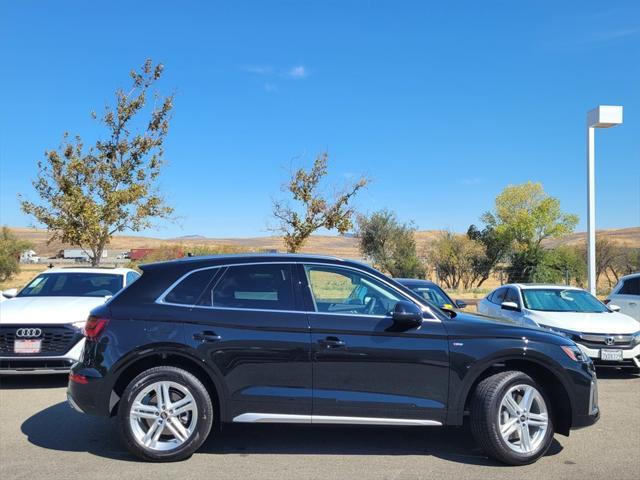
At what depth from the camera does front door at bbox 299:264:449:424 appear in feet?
16.1

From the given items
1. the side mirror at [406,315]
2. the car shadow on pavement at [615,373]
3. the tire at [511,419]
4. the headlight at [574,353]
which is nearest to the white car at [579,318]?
the car shadow on pavement at [615,373]

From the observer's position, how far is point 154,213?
1717cm

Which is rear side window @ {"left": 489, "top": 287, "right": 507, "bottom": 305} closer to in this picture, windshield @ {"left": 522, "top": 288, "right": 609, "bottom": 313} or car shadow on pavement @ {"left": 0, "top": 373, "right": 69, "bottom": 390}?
windshield @ {"left": 522, "top": 288, "right": 609, "bottom": 313}

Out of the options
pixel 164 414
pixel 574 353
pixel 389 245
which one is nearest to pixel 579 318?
pixel 574 353

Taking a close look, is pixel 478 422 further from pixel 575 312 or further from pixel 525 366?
pixel 575 312

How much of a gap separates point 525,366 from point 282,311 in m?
2.28

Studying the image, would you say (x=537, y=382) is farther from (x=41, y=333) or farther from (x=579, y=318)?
(x=41, y=333)

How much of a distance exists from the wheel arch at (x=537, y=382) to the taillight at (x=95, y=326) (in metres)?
3.14

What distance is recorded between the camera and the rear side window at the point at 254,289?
5105mm

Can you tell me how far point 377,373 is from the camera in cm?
491

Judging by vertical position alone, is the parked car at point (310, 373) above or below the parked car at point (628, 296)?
below

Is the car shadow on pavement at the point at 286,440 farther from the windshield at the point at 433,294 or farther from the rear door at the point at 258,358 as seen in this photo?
the windshield at the point at 433,294

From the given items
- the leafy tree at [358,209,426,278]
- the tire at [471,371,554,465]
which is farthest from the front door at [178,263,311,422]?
the leafy tree at [358,209,426,278]

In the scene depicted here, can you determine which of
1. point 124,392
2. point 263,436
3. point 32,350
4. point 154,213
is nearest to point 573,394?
point 263,436
